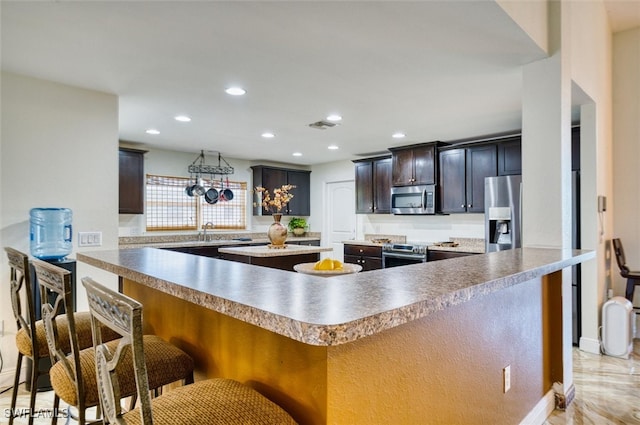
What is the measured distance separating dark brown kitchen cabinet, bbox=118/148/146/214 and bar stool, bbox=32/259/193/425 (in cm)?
389

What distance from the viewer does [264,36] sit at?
84.4 inches

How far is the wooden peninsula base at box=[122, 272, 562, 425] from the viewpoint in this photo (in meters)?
1.02

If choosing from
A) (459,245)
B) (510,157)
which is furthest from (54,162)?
(459,245)

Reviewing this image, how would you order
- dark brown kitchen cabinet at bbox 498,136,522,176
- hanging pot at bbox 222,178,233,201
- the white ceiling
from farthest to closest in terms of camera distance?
1. hanging pot at bbox 222,178,233,201
2. dark brown kitchen cabinet at bbox 498,136,522,176
3. the white ceiling

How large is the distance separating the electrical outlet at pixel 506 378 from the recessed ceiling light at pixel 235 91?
2623 millimetres

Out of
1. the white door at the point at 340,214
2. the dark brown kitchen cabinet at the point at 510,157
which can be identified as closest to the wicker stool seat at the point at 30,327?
the dark brown kitchen cabinet at the point at 510,157

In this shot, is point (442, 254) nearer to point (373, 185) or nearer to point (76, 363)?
point (373, 185)

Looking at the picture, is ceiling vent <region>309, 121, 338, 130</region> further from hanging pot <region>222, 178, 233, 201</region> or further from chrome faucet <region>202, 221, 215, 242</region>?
chrome faucet <region>202, 221, 215, 242</region>

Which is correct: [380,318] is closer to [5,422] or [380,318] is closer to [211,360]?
[211,360]

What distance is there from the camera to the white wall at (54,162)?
2703mm

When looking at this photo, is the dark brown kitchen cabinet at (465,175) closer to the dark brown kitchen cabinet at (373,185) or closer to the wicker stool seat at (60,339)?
the dark brown kitchen cabinet at (373,185)

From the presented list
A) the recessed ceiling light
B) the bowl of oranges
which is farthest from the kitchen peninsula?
the recessed ceiling light

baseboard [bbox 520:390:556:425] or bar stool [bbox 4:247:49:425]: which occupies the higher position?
bar stool [bbox 4:247:49:425]

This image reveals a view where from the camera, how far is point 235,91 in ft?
10.0
